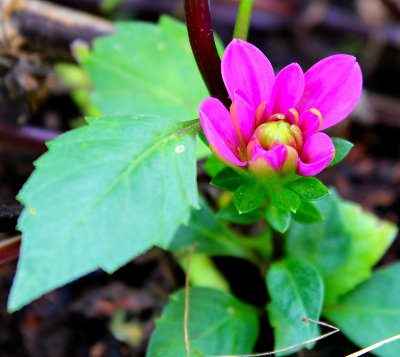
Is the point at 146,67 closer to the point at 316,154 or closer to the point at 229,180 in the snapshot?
the point at 229,180

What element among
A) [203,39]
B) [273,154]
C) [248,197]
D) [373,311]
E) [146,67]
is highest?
[203,39]

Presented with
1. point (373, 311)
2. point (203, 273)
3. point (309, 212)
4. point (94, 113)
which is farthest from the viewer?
point (94, 113)

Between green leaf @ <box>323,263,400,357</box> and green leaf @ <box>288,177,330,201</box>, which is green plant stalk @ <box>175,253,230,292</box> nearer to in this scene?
green leaf @ <box>323,263,400,357</box>

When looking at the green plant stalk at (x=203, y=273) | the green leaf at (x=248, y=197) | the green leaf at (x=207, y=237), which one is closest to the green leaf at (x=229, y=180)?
the green leaf at (x=248, y=197)

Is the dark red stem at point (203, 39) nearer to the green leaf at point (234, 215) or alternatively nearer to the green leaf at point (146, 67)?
the green leaf at point (234, 215)

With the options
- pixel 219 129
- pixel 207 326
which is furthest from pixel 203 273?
pixel 219 129

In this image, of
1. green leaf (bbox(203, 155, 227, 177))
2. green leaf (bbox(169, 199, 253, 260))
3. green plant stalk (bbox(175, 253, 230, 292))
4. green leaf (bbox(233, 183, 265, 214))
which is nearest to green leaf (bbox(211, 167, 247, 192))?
green leaf (bbox(233, 183, 265, 214))
